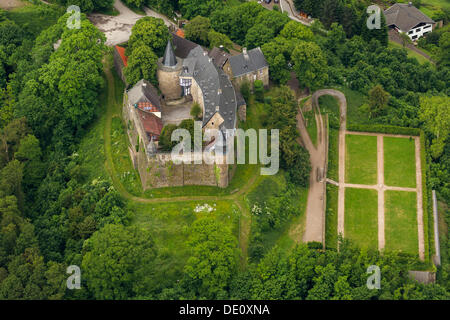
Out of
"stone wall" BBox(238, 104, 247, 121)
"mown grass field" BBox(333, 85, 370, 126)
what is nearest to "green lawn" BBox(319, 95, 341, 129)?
"mown grass field" BBox(333, 85, 370, 126)

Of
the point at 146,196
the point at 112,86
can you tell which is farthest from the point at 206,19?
the point at 146,196

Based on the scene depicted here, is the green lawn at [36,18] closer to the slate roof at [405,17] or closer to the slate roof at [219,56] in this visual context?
the slate roof at [219,56]

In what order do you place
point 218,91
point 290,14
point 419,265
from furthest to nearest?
point 290,14 → point 218,91 → point 419,265

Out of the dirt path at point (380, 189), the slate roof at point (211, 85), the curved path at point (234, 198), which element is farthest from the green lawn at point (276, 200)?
the dirt path at point (380, 189)

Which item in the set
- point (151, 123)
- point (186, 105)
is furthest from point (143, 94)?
point (186, 105)

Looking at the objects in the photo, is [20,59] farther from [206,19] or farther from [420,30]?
[420,30]

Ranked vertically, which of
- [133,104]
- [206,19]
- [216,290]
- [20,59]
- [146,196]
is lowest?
[216,290]
